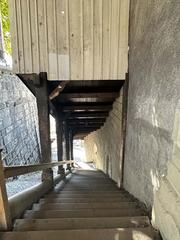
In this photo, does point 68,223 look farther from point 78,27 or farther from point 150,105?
point 78,27

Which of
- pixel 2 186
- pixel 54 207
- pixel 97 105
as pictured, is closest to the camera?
pixel 2 186

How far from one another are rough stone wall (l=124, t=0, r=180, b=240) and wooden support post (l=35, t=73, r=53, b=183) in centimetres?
154

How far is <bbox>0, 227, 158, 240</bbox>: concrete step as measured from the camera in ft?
4.60

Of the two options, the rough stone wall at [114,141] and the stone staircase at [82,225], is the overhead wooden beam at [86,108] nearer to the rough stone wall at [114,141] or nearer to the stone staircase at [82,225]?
the rough stone wall at [114,141]

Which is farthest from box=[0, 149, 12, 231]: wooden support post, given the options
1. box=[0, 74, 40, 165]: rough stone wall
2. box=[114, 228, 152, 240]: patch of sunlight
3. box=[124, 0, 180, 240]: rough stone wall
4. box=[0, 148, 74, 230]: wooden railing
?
box=[0, 74, 40, 165]: rough stone wall

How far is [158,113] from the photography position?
6.19 ft

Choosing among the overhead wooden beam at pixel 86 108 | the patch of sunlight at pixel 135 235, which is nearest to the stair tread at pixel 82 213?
the patch of sunlight at pixel 135 235

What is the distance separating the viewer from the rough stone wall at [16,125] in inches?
220

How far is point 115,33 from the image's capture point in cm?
348

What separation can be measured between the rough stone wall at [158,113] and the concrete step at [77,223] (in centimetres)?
19

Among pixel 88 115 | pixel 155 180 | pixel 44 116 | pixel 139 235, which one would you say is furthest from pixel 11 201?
pixel 88 115

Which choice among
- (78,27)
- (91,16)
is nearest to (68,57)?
(78,27)

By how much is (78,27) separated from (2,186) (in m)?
2.85

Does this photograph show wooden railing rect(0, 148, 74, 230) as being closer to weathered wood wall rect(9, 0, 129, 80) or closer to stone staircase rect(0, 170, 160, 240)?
stone staircase rect(0, 170, 160, 240)
